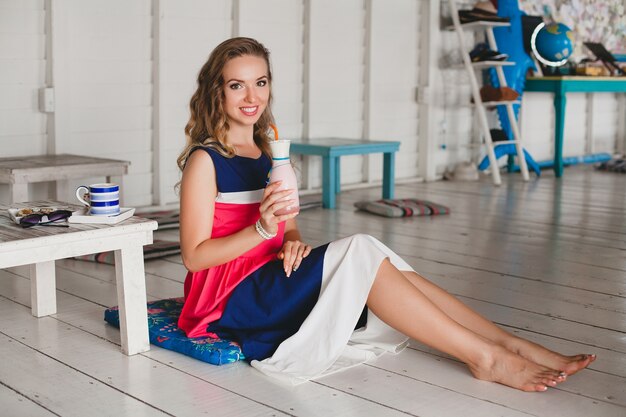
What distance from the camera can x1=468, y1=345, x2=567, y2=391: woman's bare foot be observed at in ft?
6.51

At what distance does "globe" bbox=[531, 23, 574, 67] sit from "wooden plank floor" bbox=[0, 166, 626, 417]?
2431 mm

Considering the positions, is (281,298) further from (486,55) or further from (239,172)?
(486,55)

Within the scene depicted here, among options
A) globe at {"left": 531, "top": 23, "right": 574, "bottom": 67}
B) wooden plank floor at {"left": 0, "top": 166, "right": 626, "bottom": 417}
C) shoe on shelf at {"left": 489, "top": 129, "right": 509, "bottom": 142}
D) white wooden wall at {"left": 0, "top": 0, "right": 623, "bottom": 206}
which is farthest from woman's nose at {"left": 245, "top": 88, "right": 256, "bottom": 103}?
globe at {"left": 531, "top": 23, "right": 574, "bottom": 67}

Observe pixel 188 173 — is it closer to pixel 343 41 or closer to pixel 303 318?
pixel 303 318

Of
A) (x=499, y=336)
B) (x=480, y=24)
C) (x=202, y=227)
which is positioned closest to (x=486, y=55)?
(x=480, y=24)

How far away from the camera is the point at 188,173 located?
2.15m

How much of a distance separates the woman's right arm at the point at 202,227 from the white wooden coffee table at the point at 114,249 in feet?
0.52

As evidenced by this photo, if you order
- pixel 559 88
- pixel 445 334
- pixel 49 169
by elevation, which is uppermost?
pixel 559 88

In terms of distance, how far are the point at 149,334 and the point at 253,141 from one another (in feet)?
1.99

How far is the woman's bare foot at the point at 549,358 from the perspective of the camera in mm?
2063

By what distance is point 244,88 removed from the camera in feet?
7.18

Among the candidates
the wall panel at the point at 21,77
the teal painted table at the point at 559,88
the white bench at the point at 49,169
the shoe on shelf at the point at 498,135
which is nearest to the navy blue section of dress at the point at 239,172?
the white bench at the point at 49,169

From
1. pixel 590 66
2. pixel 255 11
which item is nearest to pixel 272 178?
pixel 255 11

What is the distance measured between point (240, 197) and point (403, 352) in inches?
24.0
